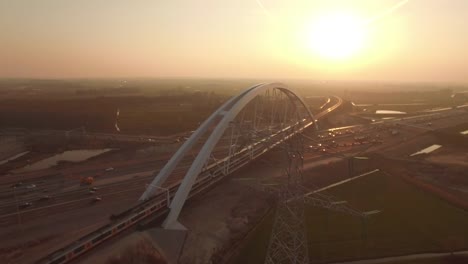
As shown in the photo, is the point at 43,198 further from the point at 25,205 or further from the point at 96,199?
the point at 96,199

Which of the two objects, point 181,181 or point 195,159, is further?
point 181,181

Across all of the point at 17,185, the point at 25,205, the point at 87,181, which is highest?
the point at 87,181

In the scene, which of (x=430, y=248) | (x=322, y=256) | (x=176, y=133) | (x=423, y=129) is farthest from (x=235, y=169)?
(x=423, y=129)

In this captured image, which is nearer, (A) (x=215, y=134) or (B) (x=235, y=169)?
(A) (x=215, y=134)

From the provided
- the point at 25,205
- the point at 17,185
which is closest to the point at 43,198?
the point at 25,205

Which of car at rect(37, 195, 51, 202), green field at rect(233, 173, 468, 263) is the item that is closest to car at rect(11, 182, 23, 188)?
car at rect(37, 195, 51, 202)

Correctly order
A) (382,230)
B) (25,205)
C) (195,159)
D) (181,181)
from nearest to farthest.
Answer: (382,230)
(195,159)
(181,181)
(25,205)

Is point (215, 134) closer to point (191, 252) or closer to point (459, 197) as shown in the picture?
point (191, 252)

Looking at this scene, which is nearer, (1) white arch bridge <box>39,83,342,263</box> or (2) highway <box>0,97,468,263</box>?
(1) white arch bridge <box>39,83,342,263</box>

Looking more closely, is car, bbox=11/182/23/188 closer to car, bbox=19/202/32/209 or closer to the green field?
car, bbox=19/202/32/209
